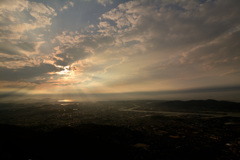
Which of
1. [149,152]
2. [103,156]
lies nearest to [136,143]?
[149,152]

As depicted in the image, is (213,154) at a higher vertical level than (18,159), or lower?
lower

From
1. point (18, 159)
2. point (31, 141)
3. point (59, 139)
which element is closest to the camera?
point (18, 159)

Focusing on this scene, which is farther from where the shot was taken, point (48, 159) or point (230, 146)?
point (230, 146)

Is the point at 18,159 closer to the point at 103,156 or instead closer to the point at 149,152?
Result: the point at 103,156

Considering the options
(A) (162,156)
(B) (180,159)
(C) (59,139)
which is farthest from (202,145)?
(C) (59,139)

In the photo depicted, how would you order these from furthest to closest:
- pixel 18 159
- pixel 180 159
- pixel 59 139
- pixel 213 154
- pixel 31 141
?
pixel 59 139 < pixel 31 141 < pixel 213 154 < pixel 180 159 < pixel 18 159

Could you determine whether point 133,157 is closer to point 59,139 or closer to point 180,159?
point 180,159

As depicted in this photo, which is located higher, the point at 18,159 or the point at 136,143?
the point at 18,159

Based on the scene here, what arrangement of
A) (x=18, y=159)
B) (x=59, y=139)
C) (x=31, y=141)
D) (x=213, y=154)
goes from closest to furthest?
(x=18, y=159) → (x=213, y=154) → (x=31, y=141) → (x=59, y=139)

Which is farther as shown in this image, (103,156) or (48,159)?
(103,156)
